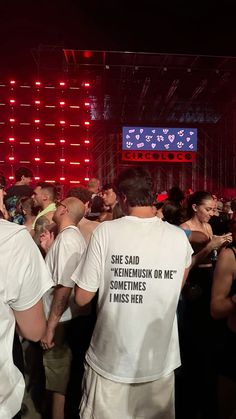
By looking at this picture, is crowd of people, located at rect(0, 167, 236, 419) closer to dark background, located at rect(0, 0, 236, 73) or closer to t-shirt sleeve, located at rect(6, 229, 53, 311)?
t-shirt sleeve, located at rect(6, 229, 53, 311)

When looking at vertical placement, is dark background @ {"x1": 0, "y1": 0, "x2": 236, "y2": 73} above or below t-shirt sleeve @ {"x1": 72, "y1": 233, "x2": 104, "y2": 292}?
above

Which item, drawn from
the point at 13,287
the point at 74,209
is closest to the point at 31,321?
the point at 13,287

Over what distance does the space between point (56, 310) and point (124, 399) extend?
0.82 metres

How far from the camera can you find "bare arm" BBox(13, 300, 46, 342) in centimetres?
148

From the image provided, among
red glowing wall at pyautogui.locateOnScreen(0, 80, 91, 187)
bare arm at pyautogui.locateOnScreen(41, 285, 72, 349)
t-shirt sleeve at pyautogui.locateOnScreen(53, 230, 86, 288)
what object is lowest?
bare arm at pyautogui.locateOnScreen(41, 285, 72, 349)

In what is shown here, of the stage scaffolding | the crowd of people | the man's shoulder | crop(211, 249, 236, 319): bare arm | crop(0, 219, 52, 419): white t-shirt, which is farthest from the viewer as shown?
the stage scaffolding

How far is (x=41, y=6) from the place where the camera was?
723 cm

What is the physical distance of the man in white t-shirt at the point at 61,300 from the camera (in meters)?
2.71

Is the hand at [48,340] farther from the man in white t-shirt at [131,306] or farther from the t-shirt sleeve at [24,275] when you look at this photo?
the t-shirt sleeve at [24,275]

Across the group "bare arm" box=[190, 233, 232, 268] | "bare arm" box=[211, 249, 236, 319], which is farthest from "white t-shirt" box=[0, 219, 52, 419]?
"bare arm" box=[190, 233, 232, 268]

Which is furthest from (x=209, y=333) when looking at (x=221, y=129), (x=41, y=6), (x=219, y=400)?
(x=221, y=129)

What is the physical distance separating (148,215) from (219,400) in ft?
4.08

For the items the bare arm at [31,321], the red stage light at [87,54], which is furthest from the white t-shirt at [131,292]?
the red stage light at [87,54]

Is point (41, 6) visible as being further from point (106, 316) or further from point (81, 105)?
point (106, 316)
